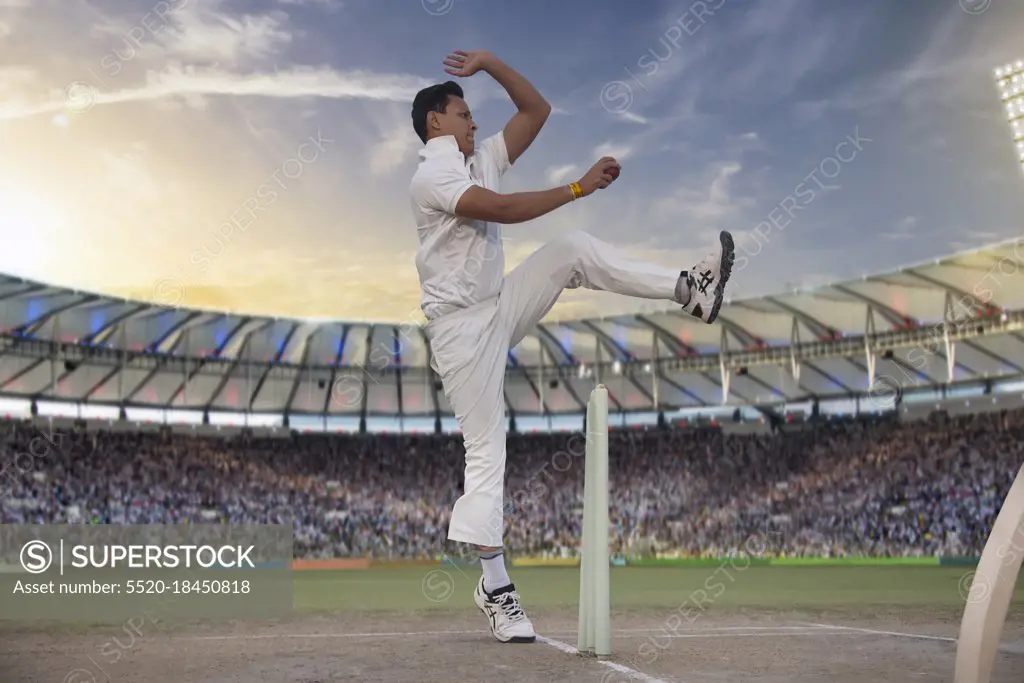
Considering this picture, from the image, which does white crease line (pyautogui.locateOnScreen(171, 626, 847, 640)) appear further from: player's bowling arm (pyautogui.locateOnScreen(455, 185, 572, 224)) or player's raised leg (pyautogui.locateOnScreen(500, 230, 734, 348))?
player's bowling arm (pyautogui.locateOnScreen(455, 185, 572, 224))

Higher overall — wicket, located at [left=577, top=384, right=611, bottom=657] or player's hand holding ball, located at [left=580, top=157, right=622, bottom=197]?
player's hand holding ball, located at [left=580, top=157, right=622, bottom=197]

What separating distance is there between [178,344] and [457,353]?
113 ft

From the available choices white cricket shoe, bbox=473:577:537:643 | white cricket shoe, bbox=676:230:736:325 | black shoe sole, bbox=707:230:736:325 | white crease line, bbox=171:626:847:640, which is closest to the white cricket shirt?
white cricket shoe, bbox=676:230:736:325

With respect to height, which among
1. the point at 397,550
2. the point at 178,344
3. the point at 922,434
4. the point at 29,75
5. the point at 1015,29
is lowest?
the point at 397,550

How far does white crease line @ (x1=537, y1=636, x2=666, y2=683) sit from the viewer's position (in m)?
3.82

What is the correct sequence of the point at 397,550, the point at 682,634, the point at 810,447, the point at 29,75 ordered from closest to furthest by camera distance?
the point at 682,634
the point at 29,75
the point at 397,550
the point at 810,447

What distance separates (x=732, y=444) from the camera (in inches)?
1641

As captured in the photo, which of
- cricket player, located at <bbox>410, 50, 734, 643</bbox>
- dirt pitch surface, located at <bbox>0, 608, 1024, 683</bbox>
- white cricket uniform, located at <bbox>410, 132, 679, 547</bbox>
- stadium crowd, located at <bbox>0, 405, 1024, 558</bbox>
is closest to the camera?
dirt pitch surface, located at <bbox>0, 608, 1024, 683</bbox>

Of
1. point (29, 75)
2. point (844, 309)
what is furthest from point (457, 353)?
point (844, 309)

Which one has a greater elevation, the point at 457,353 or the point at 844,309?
the point at 844,309

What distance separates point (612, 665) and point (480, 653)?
0.84 meters

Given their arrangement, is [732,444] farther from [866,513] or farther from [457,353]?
[457,353]
